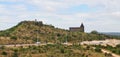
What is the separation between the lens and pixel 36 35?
4151 inches

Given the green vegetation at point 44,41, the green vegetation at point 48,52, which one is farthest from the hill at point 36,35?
the green vegetation at point 48,52

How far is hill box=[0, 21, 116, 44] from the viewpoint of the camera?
9538cm

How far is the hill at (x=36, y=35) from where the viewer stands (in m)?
95.4

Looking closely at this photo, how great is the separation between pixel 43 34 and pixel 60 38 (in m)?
7.34

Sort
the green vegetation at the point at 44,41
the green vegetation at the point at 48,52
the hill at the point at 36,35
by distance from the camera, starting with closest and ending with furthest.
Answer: the green vegetation at the point at 48,52 → the green vegetation at the point at 44,41 → the hill at the point at 36,35

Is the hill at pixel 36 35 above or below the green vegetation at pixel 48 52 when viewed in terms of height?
above

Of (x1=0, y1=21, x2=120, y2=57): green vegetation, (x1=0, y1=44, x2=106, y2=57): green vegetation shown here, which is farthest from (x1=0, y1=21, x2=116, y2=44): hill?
(x1=0, y1=44, x2=106, y2=57): green vegetation

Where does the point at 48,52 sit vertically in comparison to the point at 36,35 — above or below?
below

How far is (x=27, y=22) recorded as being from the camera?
396 ft

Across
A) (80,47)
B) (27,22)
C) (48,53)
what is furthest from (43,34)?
(48,53)

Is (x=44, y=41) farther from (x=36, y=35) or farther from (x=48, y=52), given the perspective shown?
(x=48, y=52)

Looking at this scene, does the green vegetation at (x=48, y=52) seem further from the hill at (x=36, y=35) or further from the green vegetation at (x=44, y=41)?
the hill at (x=36, y=35)

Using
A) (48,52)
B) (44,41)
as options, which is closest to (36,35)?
(44,41)

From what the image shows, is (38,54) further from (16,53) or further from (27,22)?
(27,22)
